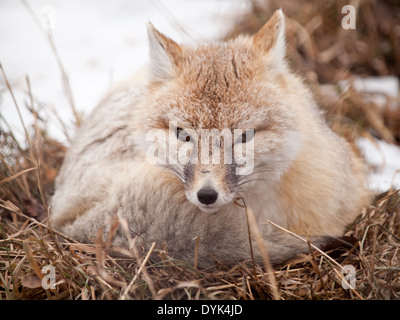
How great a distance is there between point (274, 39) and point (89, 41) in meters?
3.01

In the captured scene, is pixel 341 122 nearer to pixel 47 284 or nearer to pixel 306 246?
pixel 306 246

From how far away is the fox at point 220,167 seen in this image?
170cm

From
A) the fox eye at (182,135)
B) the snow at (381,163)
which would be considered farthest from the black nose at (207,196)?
the snow at (381,163)

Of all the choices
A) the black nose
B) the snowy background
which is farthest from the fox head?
the snowy background

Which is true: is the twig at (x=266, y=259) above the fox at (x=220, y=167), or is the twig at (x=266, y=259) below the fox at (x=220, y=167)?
below

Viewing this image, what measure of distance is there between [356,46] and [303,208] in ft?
9.63

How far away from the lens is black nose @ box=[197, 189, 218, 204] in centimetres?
156

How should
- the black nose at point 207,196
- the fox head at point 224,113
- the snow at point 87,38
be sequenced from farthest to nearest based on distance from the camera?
the snow at point 87,38 < the fox head at point 224,113 < the black nose at point 207,196

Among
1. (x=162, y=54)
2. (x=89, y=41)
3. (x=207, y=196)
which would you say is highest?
(x=89, y=41)

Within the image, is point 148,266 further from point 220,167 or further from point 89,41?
point 89,41

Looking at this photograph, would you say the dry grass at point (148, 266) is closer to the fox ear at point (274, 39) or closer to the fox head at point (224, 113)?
the fox head at point (224, 113)

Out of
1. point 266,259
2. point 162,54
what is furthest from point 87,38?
point 266,259

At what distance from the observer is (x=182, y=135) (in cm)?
175
